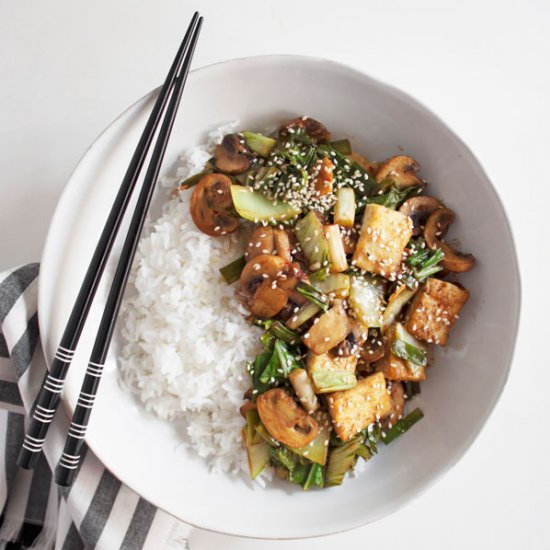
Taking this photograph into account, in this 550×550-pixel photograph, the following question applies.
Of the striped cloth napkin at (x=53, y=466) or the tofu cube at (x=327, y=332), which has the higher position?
the tofu cube at (x=327, y=332)

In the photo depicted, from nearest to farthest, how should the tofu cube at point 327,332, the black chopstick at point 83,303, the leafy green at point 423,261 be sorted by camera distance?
the black chopstick at point 83,303 → the tofu cube at point 327,332 → the leafy green at point 423,261

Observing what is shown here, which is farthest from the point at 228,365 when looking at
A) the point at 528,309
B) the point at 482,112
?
the point at 482,112

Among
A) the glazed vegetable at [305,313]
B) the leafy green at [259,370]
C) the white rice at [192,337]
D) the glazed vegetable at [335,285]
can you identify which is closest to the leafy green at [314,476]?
the white rice at [192,337]

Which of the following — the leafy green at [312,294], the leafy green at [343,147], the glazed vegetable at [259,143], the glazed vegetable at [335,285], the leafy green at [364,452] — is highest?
the leafy green at [343,147]

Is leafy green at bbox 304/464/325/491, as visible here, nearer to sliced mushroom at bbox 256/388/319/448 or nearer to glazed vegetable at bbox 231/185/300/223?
sliced mushroom at bbox 256/388/319/448

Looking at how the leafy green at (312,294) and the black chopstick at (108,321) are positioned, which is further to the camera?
the leafy green at (312,294)

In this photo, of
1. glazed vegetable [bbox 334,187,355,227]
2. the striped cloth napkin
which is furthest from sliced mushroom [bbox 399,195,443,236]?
the striped cloth napkin

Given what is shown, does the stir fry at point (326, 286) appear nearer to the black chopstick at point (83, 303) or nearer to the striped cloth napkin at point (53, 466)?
the black chopstick at point (83, 303)
